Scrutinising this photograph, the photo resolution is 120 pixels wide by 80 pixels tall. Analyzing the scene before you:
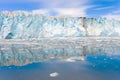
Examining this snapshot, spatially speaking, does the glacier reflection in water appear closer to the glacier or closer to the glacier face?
the glacier

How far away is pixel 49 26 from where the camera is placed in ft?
172

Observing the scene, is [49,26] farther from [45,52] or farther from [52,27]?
[45,52]

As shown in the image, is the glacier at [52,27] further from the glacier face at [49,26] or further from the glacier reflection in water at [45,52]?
the glacier reflection in water at [45,52]

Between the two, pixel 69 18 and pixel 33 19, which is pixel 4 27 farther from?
pixel 69 18

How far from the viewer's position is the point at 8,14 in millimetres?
45812

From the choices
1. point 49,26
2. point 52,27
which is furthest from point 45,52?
point 52,27

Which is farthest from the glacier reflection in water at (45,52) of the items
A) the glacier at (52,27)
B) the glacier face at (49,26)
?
the glacier face at (49,26)

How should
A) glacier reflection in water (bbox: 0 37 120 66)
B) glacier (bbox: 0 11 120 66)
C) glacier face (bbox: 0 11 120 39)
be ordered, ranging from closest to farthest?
glacier reflection in water (bbox: 0 37 120 66)
glacier (bbox: 0 11 120 66)
glacier face (bbox: 0 11 120 39)

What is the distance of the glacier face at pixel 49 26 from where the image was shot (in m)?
44.5

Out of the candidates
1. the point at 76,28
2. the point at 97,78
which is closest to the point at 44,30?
the point at 76,28

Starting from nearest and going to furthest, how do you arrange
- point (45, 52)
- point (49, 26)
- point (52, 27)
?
point (45, 52) → point (49, 26) → point (52, 27)

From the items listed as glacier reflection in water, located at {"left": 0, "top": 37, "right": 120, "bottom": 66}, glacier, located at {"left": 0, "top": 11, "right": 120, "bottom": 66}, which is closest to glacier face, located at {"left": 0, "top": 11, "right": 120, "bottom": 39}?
glacier, located at {"left": 0, "top": 11, "right": 120, "bottom": 66}

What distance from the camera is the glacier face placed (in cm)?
4445

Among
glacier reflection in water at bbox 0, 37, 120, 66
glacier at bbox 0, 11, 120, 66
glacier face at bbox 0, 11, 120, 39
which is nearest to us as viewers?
glacier reflection in water at bbox 0, 37, 120, 66
